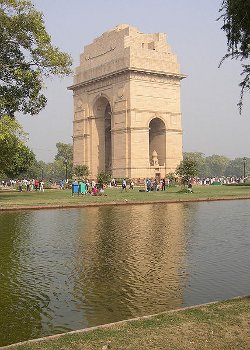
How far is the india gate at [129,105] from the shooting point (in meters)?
63.1

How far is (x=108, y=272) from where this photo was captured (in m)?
8.47

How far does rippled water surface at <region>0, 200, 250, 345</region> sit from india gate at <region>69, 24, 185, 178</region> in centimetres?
4866

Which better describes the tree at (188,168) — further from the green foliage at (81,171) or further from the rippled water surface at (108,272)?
the rippled water surface at (108,272)

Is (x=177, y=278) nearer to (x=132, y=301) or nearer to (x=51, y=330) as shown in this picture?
(x=132, y=301)

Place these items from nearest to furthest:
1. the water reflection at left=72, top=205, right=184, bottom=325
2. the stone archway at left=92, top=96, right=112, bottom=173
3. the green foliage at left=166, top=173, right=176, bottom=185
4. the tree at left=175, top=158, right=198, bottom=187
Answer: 1. the water reflection at left=72, top=205, right=184, bottom=325
2. the tree at left=175, top=158, right=198, bottom=187
3. the green foliage at left=166, top=173, right=176, bottom=185
4. the stone archway at left=92, top=96, right=112, bottom=173

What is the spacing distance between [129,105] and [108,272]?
5567 centimetres

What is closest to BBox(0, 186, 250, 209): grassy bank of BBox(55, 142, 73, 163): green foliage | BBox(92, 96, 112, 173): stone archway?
BBox(92, 96, 112, 173): stone archway

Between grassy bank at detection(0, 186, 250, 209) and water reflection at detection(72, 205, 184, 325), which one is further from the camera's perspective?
grassy bank at detection(0, 186, 250, 209)

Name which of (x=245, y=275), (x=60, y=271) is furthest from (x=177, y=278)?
(x=60, y=271)

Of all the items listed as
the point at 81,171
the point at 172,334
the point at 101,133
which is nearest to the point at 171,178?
the point at 81,171

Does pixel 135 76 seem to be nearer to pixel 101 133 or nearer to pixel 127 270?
pixel 101 133

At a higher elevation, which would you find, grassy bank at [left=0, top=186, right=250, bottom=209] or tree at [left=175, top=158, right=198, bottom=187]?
tree at [left=175, top=158, right=198, bottom=187]

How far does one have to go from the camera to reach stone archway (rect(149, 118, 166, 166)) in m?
66.7

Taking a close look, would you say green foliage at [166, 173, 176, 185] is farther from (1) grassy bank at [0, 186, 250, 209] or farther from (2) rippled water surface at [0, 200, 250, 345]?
(2) rippled water surface at [0, 200, 250, 345]
